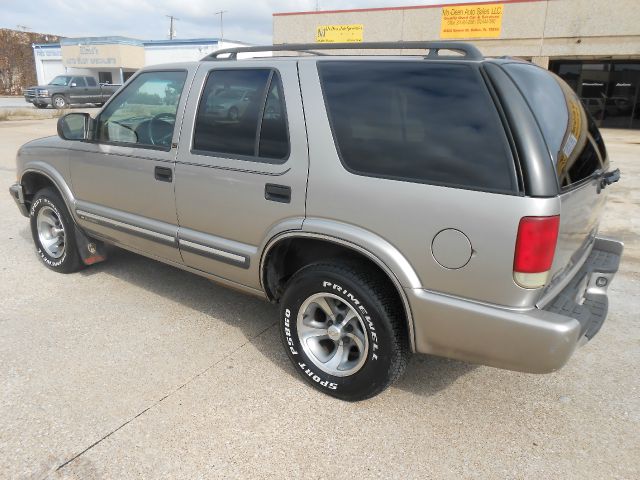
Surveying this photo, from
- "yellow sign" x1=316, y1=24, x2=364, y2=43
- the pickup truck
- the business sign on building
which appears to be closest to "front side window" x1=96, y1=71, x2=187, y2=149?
"yellow sign" x1=316, y1=24, x2=364, y2=43

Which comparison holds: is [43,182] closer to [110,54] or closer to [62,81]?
[62,81]

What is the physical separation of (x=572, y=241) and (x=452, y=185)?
0.75 meters

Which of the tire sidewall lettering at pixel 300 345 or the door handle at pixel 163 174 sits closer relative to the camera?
the tire sidewall lettering at pixel 300 345

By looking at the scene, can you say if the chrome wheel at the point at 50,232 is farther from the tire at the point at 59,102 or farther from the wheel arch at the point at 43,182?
the tire at the point at 59,102

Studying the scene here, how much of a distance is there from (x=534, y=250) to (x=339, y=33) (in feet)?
79.5

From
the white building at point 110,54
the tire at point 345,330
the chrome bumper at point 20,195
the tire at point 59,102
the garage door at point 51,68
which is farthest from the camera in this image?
the garage door at point 51,68

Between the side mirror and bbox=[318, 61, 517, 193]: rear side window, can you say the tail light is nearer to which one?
bbox=[318, 61, 517, 193]: rear side window

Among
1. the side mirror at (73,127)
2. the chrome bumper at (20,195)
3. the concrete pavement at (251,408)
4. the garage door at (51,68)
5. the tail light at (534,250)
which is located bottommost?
the concrete pavement at (251,408)

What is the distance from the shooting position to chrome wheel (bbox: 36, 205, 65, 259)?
15.2 ft

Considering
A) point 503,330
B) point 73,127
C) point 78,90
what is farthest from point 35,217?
point 78,90

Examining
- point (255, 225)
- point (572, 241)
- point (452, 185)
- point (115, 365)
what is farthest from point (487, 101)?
point (115, 365)

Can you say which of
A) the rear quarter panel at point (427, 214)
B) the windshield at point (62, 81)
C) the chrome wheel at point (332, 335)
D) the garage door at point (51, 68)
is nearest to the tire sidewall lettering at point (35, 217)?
the chrome wheel at point (332, 335)

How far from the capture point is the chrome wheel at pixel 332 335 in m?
2.82

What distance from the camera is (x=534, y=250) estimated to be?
217 centimetres
